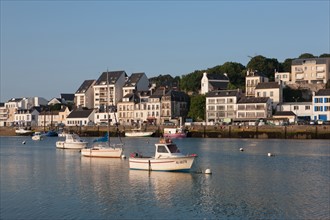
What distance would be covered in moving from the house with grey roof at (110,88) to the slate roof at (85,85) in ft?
11.5

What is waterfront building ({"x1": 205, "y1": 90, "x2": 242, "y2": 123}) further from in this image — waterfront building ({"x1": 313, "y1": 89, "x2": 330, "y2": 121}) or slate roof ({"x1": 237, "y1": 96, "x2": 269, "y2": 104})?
waterfront building ({"x1": 313, "y1": 89, "x2": 330, "y2": 121})

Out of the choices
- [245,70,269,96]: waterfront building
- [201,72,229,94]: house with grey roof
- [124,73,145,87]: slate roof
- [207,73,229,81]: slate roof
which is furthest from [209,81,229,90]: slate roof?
[124,73,145,87]: slate roof

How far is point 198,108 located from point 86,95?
124 ft

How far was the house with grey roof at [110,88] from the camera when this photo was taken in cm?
13025

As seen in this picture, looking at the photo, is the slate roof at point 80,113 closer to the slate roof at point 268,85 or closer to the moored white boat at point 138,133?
the moored white boat at point 138,133

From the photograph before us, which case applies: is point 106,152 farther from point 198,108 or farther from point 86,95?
point 86,95

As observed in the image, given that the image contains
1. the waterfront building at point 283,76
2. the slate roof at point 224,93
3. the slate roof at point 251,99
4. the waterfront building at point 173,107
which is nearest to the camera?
the slate roof at point 251,99

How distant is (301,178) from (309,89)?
77742 millimetres

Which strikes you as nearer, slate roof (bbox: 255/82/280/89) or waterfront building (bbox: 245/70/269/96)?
slate roof (bbox: 255/82/280/89)

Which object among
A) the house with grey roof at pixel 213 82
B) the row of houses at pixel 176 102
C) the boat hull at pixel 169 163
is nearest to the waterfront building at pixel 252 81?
the row of houses at pixel 176 102

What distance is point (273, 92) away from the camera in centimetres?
10444

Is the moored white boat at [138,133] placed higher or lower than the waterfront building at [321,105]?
lower

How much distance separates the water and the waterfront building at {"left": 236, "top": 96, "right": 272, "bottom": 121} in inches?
2055

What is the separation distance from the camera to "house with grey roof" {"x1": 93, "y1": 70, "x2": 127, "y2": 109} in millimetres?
130250
